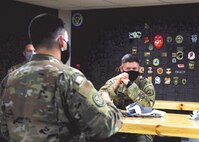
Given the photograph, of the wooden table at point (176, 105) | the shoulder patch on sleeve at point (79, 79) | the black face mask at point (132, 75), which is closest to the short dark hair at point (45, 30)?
the shoulder patch on sleeve at point (79, 79)

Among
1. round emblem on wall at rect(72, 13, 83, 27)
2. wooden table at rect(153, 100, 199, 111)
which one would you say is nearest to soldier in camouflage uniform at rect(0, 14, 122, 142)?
wooden table at rect(153, 100, 199, 111)

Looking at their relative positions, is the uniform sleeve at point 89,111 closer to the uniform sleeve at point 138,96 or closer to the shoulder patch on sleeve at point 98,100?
the shoulder patch on sleeve at point 98,100

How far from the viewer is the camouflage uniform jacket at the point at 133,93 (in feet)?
12.1

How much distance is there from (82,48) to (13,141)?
5.65 metres

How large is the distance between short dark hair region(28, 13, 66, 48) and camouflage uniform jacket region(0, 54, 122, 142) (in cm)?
9

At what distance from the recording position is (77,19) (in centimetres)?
738

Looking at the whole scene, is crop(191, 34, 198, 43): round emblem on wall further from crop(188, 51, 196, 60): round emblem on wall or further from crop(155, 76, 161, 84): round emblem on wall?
crop(155, 76, 161, 84): round emblem on wall

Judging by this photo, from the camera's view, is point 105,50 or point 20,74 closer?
point 20,74

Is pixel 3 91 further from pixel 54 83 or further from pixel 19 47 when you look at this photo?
pixel 19 47

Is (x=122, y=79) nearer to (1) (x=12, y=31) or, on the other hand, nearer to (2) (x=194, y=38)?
(2) (x=194, y=38)

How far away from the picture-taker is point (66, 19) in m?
7.44

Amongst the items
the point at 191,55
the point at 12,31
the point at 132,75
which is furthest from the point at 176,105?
the point at 12,31

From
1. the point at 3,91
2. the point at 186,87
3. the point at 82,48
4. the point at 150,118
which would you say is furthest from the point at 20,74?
the point at 82,48

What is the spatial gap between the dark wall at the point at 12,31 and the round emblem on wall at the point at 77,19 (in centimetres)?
93
